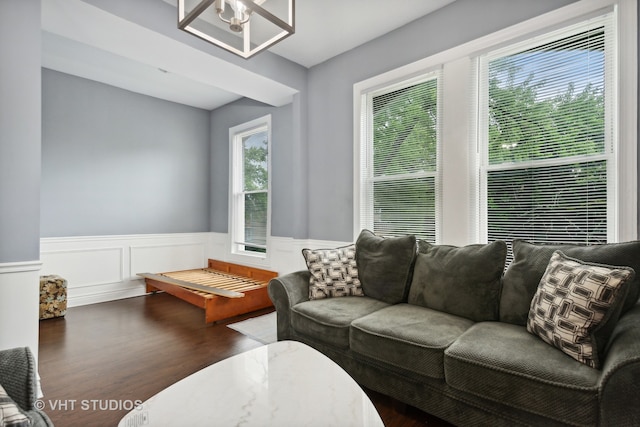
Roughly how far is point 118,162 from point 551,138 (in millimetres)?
4931

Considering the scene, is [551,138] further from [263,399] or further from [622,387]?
[263,399]

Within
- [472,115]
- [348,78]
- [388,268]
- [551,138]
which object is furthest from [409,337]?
[348,78]

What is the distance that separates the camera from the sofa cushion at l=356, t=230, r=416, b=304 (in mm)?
2480

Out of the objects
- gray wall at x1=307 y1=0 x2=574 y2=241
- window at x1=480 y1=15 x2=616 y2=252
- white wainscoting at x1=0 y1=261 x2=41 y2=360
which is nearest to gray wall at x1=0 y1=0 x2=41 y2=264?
white wainscoting at x1=0 y1=261 x2=41 y2=360

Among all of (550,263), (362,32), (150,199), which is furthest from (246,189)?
(550,263)

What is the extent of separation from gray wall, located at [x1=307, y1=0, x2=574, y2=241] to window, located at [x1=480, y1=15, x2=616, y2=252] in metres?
0.33

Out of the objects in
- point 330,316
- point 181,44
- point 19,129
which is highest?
point 181,44

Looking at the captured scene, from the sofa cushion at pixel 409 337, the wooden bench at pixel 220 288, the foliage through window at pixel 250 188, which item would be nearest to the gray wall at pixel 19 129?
the wooden bench at pixel 220 288

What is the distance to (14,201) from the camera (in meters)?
1.98

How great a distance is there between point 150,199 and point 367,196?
10.9 ft

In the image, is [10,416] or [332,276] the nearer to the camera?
[10,416]

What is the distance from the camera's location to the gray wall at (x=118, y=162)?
3951mm

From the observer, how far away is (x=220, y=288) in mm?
3820

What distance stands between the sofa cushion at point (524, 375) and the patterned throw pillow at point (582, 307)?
0.06 meters
